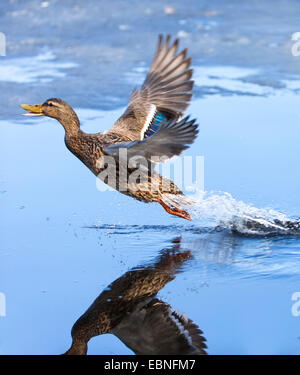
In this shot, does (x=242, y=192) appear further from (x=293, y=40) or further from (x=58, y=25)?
(x=58, y=25)

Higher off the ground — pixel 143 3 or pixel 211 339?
pixel 143 3

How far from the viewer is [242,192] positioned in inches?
195

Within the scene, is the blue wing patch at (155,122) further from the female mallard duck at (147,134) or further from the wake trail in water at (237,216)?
the wake trail in water at (237,216)

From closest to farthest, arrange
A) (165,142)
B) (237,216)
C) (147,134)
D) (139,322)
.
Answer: (139,322) < (165,142) < (237,216) < (147,134)

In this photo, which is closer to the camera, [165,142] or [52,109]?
[165,142]

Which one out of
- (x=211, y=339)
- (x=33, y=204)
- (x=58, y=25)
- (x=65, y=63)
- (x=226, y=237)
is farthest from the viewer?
(x=58, y=25)

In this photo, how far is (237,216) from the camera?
4695 millimetres

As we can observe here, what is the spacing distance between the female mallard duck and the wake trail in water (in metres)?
0.18

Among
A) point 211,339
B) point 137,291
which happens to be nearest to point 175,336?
point 211,339

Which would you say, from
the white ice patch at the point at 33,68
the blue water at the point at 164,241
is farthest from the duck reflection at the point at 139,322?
the white ice patch at the point at 33,68

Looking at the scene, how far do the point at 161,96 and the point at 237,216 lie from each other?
3.69ft

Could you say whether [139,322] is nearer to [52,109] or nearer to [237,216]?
[237,216]

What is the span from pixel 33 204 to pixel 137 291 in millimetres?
1616

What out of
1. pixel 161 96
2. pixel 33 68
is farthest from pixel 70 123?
pixel 33 68
